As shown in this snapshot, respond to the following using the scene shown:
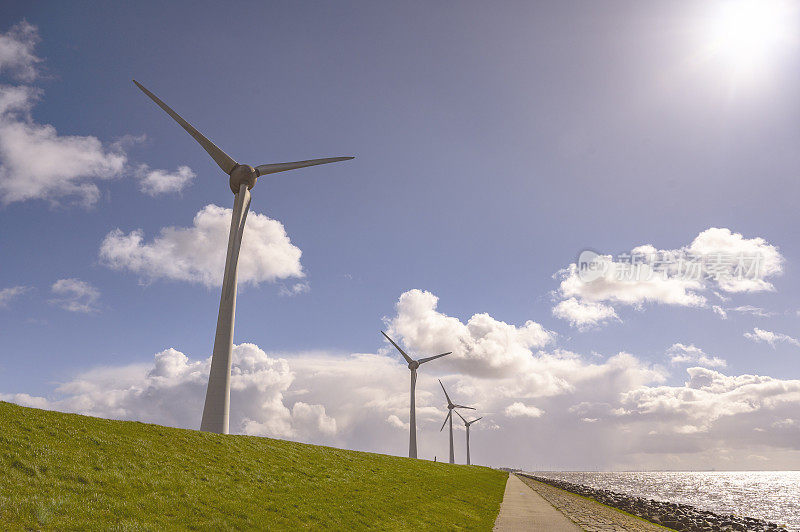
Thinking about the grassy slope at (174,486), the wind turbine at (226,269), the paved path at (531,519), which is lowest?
the paved path at (531,519)

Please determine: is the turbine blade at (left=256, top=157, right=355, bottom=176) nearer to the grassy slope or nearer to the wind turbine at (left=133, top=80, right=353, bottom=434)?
the wind turbine at (left=133, top=80, right=353, bottom=434)

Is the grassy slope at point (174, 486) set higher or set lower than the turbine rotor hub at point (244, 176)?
lower

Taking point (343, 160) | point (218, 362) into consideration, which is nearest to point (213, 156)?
point (343, 160)

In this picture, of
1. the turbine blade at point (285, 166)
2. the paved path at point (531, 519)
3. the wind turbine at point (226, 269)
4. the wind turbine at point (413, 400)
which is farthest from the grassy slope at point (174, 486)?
the wind turbine at point (413, 400)

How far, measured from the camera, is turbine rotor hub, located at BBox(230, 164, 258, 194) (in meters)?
62.2

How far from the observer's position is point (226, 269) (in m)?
53.1

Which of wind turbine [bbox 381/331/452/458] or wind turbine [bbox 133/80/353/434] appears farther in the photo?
wind turbine [bbox 381/331/452/458]

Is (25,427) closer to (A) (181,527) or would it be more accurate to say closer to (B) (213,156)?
(A) (181,527)

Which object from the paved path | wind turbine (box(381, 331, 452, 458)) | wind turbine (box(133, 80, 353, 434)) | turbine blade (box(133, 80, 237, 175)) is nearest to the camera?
the paved path

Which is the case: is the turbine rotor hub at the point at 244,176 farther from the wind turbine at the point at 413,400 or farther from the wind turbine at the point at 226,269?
the wind turbine at the point at 413,400

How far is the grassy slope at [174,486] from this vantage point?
18859 millimetres

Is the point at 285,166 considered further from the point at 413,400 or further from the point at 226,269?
the point at 413,400

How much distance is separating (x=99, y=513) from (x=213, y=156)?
5407 centimetres

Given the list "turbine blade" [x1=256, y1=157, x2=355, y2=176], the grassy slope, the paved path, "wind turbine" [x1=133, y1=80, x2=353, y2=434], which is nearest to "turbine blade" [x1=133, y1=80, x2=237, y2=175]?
"wind turbine" [x1=133, y1=80, x2=353, y2=434]
